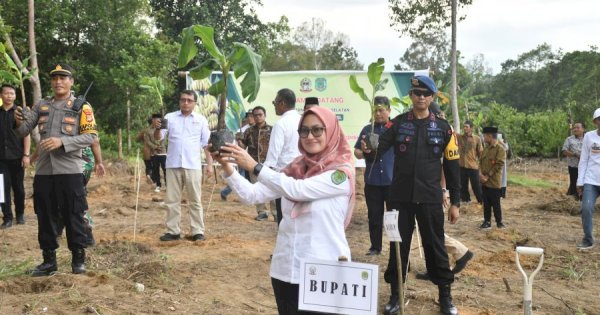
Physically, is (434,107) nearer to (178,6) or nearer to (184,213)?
(184,213)

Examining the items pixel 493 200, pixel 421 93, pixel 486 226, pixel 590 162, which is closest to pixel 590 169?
pixel 590 162

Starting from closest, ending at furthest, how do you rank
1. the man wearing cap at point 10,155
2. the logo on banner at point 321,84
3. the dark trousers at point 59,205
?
the dark trousers at point 59,205 → the man wearing cap at point 10,155 → the logo on banner at point 321,84

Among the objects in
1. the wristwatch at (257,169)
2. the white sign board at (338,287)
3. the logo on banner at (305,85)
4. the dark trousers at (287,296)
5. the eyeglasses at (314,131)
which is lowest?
the dark trousers at (287,296)

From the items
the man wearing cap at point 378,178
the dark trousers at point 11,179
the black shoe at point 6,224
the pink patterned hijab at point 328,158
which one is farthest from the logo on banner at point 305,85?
the pink patterned hijab at point 328,158

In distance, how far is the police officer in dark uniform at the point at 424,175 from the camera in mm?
5109

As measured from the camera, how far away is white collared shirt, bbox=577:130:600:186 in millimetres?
7801

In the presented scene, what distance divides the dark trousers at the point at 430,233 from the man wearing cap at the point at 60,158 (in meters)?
2.82

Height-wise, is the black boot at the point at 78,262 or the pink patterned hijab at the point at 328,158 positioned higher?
the pink patterned hijab at the point at 328,158

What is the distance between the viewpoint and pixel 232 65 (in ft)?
12.9

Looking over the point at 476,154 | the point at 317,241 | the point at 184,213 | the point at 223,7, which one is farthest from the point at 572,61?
the point at 317,241

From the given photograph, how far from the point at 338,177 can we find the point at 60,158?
3403 millimetres

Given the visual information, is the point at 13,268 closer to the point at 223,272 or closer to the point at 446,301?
the point at 223,272

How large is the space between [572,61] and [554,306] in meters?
41.2

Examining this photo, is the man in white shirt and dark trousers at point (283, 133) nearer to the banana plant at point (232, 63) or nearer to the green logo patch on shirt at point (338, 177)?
the banana plant at point (232, 63)
